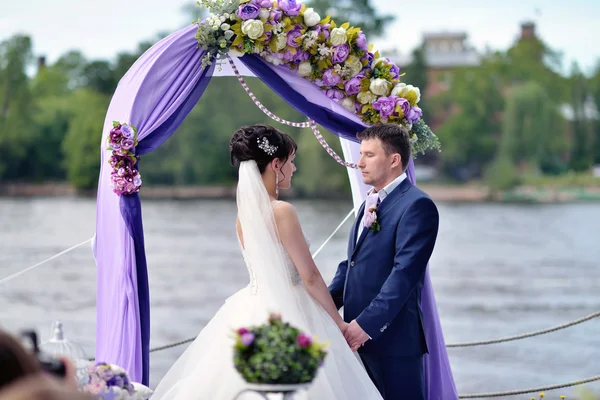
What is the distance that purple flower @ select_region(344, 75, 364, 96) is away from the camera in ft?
14.8

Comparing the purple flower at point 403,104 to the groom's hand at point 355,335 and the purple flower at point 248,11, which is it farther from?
the groom's hand at point 355,335

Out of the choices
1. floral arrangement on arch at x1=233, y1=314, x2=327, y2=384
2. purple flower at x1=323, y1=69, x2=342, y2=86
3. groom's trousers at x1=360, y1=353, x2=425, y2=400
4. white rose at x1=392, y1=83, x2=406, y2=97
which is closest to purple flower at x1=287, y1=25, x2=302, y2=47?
purple flower at x1=323, y1=69, x2=342, y2=86

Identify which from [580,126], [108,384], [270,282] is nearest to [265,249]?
[270,282]

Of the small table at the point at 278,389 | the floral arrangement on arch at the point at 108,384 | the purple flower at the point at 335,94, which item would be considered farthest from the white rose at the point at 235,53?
the small table at the point at 278,389

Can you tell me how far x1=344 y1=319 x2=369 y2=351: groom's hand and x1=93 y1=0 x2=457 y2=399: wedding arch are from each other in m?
0.90

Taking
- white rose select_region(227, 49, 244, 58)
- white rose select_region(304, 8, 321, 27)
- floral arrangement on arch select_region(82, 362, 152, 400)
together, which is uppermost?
white rose select_region(304, 8, 321, 27)

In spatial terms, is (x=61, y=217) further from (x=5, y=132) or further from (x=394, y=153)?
(x=394, y=153)

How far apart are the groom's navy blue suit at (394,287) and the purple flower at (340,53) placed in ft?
3.21

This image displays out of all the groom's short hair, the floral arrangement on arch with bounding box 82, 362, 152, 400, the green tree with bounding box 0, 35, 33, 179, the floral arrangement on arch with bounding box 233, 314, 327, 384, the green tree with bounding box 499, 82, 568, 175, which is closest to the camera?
the floral arrangement on arch with bounding box 233, 314, 327, 384

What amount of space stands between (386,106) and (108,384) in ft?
7.23

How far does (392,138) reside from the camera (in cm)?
371

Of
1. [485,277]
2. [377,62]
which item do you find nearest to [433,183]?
[485,277]

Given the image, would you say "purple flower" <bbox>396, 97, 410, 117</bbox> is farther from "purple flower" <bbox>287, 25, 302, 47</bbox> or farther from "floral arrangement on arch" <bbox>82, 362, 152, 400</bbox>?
"floral arrangement on arch" <bbox>82, 362, 152, 400</bbox>

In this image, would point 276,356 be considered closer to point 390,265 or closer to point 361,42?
point 390,265
